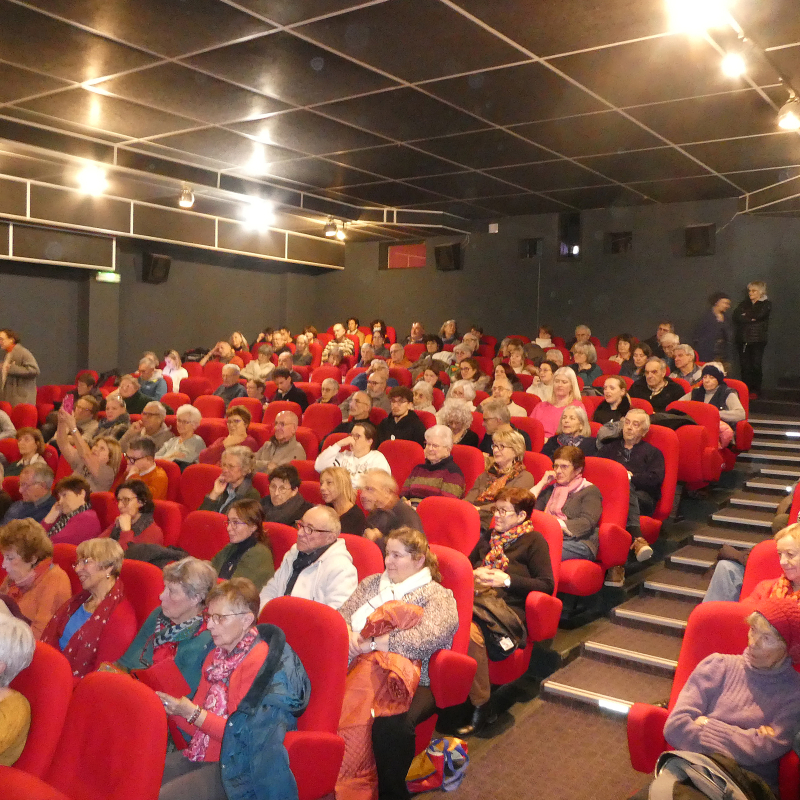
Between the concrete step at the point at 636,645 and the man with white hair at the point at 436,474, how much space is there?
0.89 m

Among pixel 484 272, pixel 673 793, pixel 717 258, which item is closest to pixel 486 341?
pixel 484 272

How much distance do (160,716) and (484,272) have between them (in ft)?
26.4

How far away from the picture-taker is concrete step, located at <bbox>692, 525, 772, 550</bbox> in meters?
4.01

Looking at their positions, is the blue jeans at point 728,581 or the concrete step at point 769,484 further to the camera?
the concrete step at point 769,484

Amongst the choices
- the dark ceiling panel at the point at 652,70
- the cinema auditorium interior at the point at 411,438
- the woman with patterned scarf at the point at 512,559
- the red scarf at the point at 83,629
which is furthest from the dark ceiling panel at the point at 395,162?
the red scarf at the point at 83,629

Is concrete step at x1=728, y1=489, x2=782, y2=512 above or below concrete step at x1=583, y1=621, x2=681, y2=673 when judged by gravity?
above

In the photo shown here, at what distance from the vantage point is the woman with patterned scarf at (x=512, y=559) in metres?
2.82

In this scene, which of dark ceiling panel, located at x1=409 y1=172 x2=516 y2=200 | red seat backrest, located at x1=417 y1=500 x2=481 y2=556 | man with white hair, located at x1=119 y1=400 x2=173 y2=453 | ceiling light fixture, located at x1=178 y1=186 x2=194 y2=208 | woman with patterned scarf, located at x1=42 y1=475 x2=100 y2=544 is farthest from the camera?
ceiling light fixture, located at x1=178 y1=186 x2=194 y2=208

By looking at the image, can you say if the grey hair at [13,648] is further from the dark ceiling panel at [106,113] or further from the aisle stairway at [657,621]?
the dark ceiling panel at [106,113]

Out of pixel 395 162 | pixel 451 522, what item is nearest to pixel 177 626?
pixel 451 522

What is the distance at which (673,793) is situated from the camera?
6.10 feet

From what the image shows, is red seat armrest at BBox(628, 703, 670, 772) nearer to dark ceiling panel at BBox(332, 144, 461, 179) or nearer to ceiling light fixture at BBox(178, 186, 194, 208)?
dark ceiling panel at BBox(332, 144, 461, 179)

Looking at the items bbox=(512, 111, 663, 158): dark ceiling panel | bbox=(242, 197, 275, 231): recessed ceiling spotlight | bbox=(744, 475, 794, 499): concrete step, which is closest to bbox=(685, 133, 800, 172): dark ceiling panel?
bbox=(512, 111, 663, 158): dark ceiling panel

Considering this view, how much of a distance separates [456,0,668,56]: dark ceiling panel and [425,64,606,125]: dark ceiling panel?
344 mm
